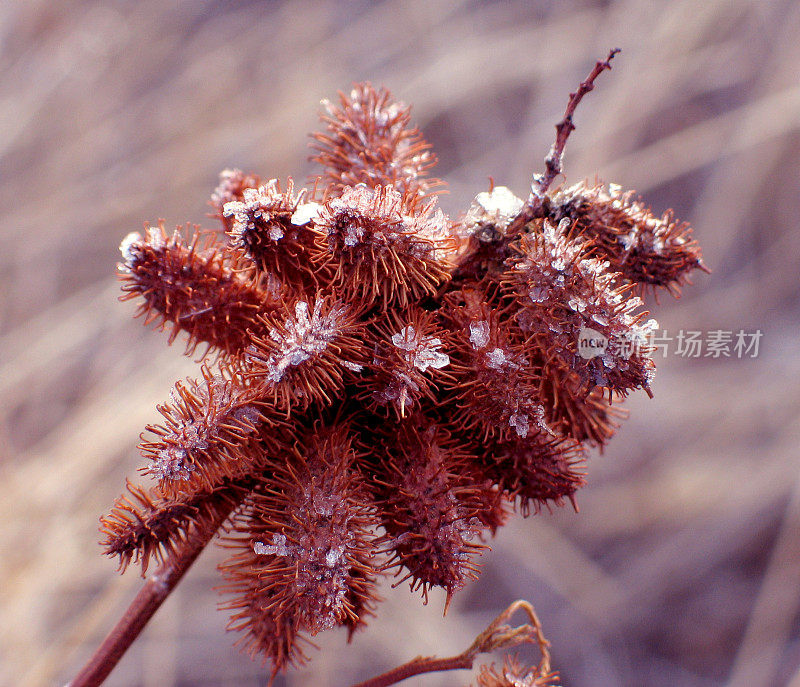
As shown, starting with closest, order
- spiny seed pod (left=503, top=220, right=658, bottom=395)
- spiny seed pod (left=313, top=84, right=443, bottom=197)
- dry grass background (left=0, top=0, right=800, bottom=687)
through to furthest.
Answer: spiny seed pod (left=503, top=220, right=658, bottom=395)
spiny seed pod (left=313, top=84, right=443, bottom=197)
dry grass background (left=0, top=0, right=800, bottom=687)

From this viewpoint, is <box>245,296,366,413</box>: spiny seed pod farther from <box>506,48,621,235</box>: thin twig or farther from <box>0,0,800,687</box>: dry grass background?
<box>0,0,800,687</box>: dry grass background

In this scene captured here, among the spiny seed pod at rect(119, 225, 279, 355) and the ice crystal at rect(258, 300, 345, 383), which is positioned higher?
the spiny seed pod at rect(119, 225, 279, 355)

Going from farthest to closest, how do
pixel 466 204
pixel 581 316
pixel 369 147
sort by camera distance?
pixel 466 204, pixel 369 147, pixel 581 316

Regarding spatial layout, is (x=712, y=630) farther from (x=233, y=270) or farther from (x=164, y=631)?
(x=233, y=270)

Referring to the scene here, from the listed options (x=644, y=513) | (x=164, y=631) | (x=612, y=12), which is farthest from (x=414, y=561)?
(x=612, y=12)

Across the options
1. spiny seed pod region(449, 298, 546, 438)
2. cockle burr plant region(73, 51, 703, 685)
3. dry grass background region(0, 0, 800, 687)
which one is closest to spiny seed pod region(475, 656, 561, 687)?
cockle burr plant region(73, 51, 703, 685)

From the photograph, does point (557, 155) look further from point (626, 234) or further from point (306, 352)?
point (306, 352)

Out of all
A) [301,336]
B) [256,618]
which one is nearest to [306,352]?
[301,336]
